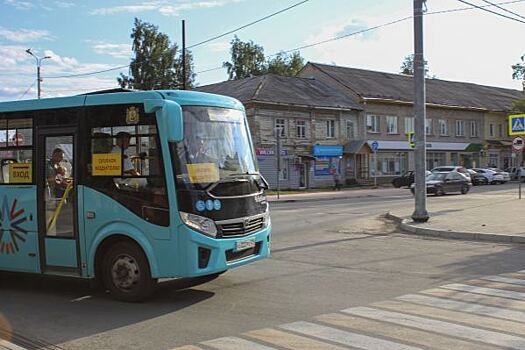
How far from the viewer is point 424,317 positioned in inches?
249

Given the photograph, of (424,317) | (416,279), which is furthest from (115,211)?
A: (416,279)

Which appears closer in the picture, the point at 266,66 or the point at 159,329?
the point at 159,329

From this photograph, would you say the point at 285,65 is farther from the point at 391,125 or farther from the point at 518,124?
the point at 518,124

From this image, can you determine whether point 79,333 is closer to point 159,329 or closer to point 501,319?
point 159,329

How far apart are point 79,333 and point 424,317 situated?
3.68 metres

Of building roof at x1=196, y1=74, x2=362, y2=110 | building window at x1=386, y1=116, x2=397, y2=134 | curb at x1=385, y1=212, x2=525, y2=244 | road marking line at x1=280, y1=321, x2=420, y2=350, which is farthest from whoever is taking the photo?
building window at x1=386, y1=116, x2=397, y2=134

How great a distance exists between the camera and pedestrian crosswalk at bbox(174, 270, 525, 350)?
5348 millimetres

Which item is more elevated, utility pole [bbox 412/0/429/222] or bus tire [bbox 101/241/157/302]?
utility pole [bbox 412/0/429/222]

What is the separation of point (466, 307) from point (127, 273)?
13.7 ft

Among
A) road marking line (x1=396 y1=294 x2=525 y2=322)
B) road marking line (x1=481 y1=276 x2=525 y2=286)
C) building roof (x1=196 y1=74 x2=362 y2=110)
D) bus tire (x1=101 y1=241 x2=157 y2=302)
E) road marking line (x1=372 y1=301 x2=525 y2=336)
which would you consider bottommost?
road marking line (x1=481 y1=276 x2=525 y2=286)

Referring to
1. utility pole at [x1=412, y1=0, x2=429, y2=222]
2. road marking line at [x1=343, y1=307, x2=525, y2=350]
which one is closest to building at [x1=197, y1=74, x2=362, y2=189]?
→ utility pole at [x1=412, y1=0, x2=429, y2=222]

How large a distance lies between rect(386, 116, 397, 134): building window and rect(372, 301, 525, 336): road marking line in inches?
1774

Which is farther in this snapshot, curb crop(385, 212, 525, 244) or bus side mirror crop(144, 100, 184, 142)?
curb crop(385, 212, 525, 244)

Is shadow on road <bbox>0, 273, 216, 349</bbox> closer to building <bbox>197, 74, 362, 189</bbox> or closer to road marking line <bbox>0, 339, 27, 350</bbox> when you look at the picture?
road marking line <bbox>0, 339, 27, 350</bbox>
